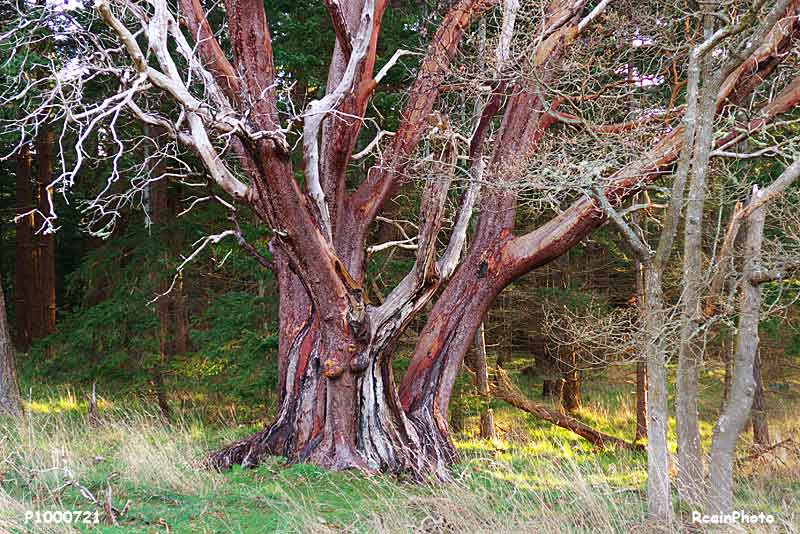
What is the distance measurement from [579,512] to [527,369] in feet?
33.1

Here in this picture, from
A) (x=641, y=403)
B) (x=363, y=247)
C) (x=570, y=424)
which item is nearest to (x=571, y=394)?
(x=641, y=403)

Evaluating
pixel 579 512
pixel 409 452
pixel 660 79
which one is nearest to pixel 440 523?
pixel 579 512

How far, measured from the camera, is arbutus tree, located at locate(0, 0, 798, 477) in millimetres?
5801

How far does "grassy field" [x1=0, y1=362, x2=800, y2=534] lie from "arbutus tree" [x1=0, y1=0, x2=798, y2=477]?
0.67 metres

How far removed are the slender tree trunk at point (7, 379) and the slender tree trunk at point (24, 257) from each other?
6350 mm

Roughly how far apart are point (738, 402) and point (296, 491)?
3.58 metres

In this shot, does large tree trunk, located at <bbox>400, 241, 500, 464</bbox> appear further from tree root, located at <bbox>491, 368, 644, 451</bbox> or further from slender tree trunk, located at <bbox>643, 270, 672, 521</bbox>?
tree root, located at <bbox>491, 368, 644, 451</bbox>

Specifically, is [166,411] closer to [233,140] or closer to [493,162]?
[233,140]

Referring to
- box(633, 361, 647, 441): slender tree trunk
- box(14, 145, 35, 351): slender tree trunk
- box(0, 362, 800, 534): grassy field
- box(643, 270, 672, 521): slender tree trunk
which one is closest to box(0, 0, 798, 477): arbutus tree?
box(0, 362, 800, 534): grassy field

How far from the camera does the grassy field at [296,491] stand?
15.7 ft

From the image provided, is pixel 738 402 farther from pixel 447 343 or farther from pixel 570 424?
pixel 570 424

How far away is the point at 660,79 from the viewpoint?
8125mm

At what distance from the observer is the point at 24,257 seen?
1591 cm

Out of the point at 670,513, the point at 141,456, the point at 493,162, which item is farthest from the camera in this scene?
the point at 493,162
